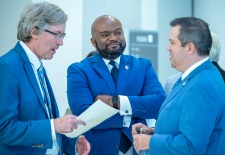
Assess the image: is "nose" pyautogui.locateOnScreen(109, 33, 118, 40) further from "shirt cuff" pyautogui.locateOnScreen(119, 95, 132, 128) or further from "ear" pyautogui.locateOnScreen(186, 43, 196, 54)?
"ear" pyautogui.locateOnScreen(186, 43, 196, 54)

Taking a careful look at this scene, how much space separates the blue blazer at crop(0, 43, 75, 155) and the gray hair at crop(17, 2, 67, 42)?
102 millimetres

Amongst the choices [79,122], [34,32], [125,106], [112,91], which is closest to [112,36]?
[112,91]

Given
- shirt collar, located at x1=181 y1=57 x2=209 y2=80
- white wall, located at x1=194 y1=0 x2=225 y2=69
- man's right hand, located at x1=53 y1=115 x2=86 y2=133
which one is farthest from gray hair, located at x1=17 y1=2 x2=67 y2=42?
white wall, located at x1=194 y1=0 x2=225 y2=69

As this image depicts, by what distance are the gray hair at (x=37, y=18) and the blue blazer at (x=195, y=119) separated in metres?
0.71

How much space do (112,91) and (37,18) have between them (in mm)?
671

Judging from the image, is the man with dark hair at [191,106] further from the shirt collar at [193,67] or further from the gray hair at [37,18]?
the gray hair at [37,18]

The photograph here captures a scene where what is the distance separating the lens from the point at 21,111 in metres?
1.95

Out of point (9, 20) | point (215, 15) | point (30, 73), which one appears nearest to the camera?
point (30, 73)

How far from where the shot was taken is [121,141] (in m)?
2.43

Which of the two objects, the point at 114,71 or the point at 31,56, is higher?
the point at 31,56

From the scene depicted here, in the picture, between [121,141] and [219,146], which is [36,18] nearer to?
[121,141]

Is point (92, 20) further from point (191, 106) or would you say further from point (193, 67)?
point (191, 106)

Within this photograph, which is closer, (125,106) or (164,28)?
(125,106)

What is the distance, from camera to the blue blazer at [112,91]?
7.93 feet
